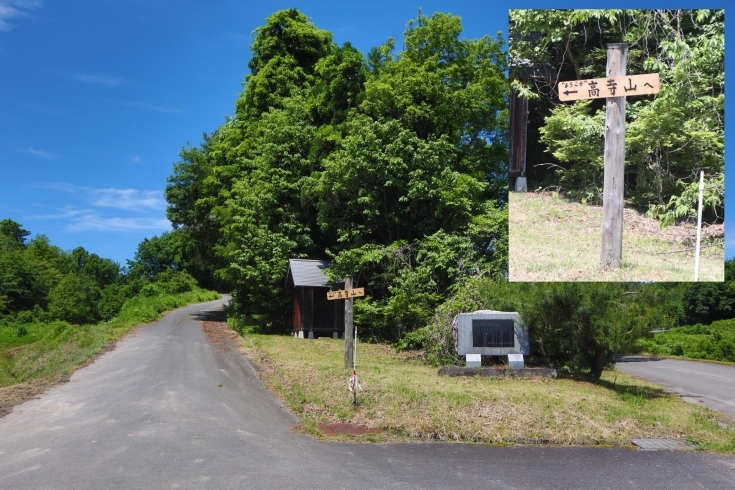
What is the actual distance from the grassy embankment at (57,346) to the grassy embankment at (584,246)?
12091 mm

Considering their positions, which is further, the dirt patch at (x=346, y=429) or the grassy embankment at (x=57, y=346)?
the grassy embankment at (x=57, y=346)

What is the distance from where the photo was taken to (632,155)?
13680mm

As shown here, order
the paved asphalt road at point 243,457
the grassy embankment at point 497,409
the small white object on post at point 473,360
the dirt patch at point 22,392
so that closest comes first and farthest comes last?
the paved asphalt road at point 243,457
the grassy embankment at point 497,409
the dirt patch at point 22,392
the small white object on post at point 473,360

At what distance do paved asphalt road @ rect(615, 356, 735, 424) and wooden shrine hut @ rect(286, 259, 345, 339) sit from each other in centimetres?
1047

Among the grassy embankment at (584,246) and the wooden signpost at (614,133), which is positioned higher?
the wooden signpost at (614,133)

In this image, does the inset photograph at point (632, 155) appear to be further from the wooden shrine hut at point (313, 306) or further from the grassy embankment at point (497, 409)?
the wooden shrine hut at point (313, 306)

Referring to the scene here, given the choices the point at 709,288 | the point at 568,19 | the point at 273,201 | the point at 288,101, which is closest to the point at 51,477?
the point at 568,19

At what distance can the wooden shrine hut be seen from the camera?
23984 mm

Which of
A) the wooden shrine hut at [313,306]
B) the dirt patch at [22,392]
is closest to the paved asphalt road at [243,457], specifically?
the dirt patch at [22,392]

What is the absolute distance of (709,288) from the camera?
34.8 meters

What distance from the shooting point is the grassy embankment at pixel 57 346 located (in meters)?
19.2

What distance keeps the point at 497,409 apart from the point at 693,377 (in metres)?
12.5

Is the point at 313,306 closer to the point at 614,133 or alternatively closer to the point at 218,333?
the point at 218,333

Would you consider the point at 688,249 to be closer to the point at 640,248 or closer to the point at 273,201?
the point at 640,248
